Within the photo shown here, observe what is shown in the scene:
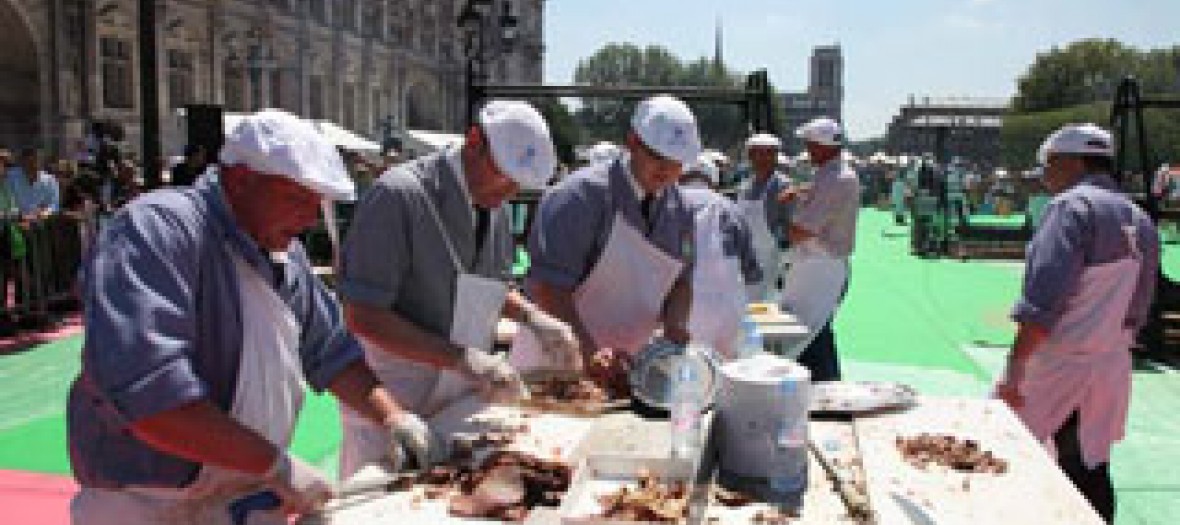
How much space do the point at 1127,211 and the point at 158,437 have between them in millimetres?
3513

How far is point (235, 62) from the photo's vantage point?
105ft

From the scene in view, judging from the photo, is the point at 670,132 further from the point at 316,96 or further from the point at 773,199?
the point at 316,96

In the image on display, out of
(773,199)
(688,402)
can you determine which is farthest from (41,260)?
(688,402)

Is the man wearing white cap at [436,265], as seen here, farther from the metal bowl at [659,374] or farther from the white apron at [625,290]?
the white apron at [625,290]

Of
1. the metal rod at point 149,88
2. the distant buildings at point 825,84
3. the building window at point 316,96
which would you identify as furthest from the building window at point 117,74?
the distant buildings at point 825,84

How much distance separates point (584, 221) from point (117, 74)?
25.0 m

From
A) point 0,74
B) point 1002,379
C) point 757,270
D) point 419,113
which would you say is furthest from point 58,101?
point 419,113

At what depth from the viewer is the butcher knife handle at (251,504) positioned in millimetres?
2059

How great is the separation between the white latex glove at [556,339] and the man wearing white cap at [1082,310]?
5.58 feet

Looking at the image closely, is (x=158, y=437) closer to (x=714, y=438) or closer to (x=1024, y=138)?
(x=714, y=438)

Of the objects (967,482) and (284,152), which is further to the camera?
(967,482)

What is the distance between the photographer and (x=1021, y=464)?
2.72 metres

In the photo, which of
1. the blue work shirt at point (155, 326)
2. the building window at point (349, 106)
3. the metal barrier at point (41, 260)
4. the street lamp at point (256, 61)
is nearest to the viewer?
the blue work shirt at point (155, 326)

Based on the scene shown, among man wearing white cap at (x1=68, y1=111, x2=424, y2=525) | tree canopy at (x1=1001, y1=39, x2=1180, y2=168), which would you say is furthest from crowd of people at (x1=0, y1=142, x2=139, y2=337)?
tree canopy at (x1=1001, y1=39, x2=1180, y2=168)
